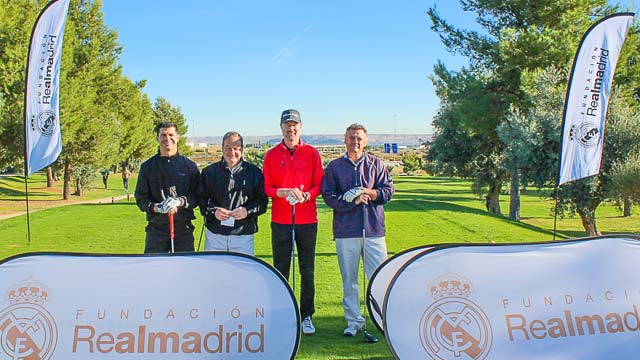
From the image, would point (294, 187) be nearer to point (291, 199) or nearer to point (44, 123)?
point (291, 199)

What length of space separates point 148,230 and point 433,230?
10.6 meters

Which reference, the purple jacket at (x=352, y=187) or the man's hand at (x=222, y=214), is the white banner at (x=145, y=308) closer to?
the man's hand at (x=222, y=214)

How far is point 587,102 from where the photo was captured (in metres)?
7.01

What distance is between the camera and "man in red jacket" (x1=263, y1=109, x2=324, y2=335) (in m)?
5.21

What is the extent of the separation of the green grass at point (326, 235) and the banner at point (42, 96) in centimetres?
420

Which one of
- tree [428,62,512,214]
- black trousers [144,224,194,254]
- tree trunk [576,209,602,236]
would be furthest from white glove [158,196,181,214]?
tree [428,62,512,214]

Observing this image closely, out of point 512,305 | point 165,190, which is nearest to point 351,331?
point 512,305

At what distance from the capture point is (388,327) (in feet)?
13.3

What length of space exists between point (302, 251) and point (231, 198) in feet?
3.06

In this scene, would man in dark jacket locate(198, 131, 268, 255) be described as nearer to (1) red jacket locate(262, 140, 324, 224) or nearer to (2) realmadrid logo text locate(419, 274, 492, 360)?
(1) red jacket locate(262, 140, 324, 224)

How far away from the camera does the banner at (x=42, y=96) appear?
673 centimetres

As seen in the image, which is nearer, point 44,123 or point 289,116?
point 289,116

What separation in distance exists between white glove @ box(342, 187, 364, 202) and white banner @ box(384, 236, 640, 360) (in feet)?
3.41

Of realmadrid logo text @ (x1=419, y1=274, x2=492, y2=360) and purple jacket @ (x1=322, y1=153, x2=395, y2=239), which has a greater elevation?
purple jacket @ (x1=322, y1=153, x2=395, y2=239)
